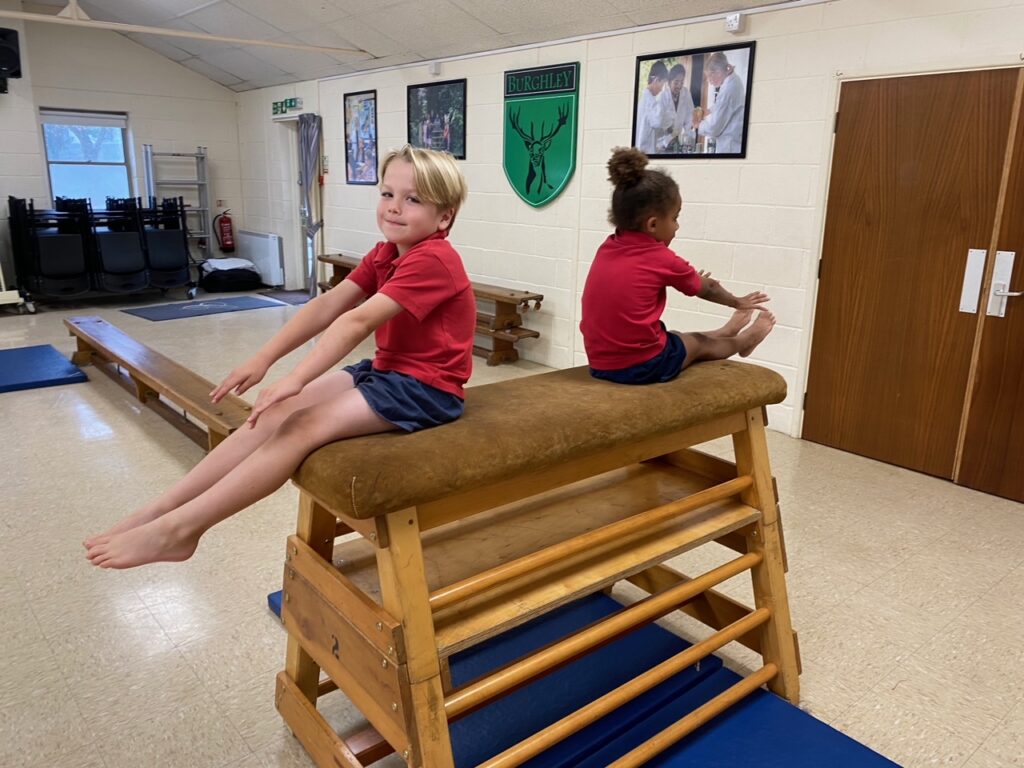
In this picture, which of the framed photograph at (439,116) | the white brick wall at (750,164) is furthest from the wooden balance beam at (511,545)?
the framed photograph at (439,116)

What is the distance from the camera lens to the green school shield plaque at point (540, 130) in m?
5.29

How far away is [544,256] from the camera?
574 cm

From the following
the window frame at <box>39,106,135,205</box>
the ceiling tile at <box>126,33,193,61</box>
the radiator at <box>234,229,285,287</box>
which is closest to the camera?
the window frame at <box>39,106,135,205</box>

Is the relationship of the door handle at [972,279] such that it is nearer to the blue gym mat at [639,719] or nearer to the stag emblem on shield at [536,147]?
the blue gym mat at [639,719]

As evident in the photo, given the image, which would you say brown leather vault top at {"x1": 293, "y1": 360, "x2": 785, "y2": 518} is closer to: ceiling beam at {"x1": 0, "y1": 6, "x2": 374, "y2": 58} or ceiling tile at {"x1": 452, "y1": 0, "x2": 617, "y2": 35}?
ceiling tile at {"x1": 452, "y1": 0, "x2": 617, "y2": 35}

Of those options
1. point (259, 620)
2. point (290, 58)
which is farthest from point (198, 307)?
point (259, 620)

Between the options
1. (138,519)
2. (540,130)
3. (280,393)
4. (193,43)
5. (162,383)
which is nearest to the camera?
(280,393)

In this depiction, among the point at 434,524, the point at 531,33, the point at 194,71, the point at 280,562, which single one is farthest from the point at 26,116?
the point at 434,524

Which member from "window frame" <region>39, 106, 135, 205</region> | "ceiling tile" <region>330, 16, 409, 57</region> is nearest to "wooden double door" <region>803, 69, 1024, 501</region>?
"ceiling tile" <region>330, 16, 409, 57</region>

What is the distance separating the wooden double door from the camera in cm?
342

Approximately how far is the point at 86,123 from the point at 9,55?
1417mm

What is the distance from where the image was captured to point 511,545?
184 centimetres

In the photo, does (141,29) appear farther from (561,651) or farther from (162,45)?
(561,651)

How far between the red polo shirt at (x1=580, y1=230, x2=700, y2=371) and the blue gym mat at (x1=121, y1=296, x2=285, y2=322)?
20.3ft
